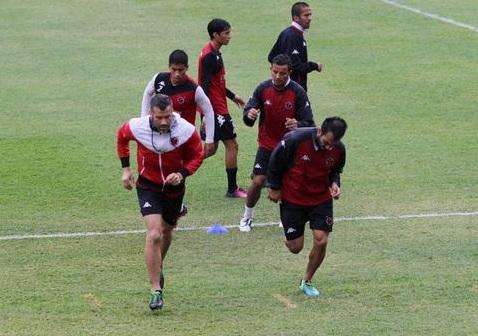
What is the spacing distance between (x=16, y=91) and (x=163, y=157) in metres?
11.3

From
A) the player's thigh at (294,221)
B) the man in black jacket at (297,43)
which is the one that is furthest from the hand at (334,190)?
the man in black jacket at (297,43)

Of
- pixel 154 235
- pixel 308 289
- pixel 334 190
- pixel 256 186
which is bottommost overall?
pixel 308 289

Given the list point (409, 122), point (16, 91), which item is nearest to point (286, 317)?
point (409, 122)

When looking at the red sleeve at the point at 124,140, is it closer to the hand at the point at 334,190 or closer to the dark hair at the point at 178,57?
the dark hair at the point at 178,57

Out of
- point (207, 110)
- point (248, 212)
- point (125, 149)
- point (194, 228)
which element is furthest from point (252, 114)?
point (125, 149)

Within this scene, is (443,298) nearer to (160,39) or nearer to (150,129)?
(150,129)

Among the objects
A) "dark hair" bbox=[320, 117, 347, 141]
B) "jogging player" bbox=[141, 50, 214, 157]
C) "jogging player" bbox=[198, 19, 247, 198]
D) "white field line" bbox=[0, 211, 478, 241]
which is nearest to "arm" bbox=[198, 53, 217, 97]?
"jogging player" bbox=[198, 19, 247, 198]

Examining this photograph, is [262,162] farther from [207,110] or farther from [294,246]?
[294,246]

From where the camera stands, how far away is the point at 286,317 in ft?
37.9

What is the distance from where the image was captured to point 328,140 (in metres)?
11.7

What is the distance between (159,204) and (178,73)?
7.77ft

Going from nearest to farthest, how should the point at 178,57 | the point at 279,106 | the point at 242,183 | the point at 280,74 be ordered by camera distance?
the point at 178,57, the point at 280,74, the point at 279,106, the point at 242,183

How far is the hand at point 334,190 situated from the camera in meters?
12.0

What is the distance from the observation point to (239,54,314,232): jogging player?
14.1m
